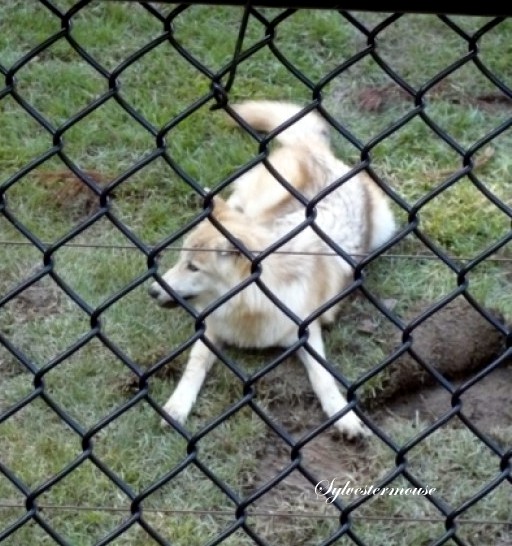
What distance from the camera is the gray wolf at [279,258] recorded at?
4.05 meters

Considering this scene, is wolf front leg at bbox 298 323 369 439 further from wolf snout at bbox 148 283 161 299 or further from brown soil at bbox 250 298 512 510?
wolf snout at bbox 148 283 161 299

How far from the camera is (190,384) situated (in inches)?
157

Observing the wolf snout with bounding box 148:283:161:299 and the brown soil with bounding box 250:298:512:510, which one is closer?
the brown soil with bounding box 250:298:512:510

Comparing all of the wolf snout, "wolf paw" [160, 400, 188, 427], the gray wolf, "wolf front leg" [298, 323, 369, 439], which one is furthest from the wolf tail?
"wolf paw" [160, 400, 188, 427]

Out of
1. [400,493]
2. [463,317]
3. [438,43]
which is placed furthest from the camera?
[438,43]

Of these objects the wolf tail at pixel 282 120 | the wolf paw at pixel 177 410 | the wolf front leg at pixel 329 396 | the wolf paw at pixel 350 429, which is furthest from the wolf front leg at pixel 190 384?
the wolf tail at pixel 282 120

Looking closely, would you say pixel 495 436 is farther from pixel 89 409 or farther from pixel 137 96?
pixel 137 96

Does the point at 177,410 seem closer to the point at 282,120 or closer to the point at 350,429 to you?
the point at 350,429

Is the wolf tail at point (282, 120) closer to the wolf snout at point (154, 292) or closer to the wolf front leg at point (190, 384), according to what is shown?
the wolf snout at point (154, 292)

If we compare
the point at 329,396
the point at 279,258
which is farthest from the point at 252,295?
the point at 329,396

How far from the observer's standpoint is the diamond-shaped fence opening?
3.52 meters

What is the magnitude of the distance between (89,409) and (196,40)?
6.87 feet

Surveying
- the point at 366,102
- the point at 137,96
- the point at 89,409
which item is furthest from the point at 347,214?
the point at 89,409

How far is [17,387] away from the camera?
3920 mm
